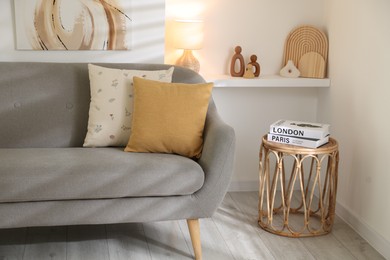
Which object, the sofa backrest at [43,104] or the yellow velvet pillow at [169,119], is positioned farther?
the sofa backrest at [43,104]

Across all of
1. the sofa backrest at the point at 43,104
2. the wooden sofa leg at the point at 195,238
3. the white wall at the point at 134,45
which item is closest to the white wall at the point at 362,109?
the wooden sofa leg at the point at 195,238

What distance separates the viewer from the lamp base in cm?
343

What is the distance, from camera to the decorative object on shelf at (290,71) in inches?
143

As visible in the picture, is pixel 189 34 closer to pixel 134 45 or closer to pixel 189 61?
pixel 189 61

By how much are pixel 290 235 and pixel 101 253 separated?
0.99 metres

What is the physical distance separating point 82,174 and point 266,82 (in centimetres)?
142

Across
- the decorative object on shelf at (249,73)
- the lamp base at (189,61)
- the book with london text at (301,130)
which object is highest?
the lamp base at (189,61)

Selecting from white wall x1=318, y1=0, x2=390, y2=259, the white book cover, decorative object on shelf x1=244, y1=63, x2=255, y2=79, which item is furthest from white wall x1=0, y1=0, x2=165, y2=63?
white wall x1=318, y1=0, x2=390, y2=259

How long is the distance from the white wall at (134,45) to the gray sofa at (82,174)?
0.79 feet

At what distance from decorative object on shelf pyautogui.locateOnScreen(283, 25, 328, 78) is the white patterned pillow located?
1174mm

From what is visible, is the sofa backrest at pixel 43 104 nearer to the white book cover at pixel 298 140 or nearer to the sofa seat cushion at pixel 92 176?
the sofa seat cushion at pixel 92 176

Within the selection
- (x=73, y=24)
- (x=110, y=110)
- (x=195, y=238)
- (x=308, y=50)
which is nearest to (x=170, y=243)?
(x=195, y=238)

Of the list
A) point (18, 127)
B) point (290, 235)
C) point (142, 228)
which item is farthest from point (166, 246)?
point (18, 127)

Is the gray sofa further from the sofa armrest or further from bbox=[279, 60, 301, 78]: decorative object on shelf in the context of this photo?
bbox=[279, 60, 301, 78]: decorative object on shelf
